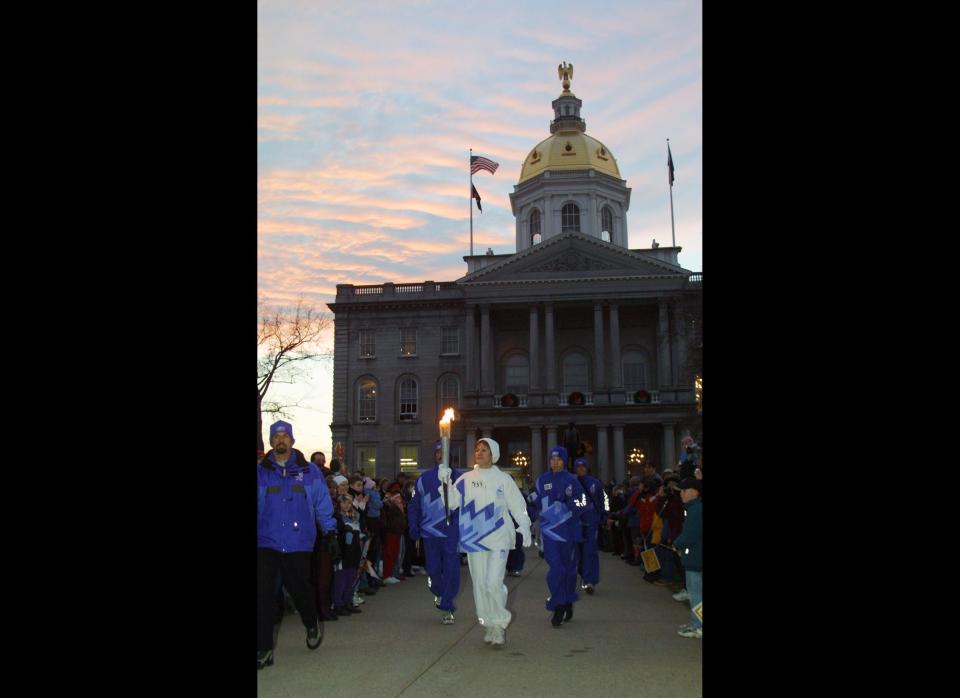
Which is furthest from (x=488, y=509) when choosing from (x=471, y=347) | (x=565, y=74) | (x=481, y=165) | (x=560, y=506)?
(x=565, y=74)

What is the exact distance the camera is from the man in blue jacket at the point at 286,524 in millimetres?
8328

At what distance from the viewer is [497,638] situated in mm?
9375

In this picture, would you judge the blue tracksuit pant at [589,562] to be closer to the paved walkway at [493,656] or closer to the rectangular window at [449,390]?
the paved walkway at [493,656]

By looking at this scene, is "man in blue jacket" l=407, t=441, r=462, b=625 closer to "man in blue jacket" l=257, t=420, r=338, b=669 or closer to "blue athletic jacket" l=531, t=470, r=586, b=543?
"blue athletic jacket" l=531, t=470, r=586, b=543

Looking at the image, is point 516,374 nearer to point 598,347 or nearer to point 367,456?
point 598,347

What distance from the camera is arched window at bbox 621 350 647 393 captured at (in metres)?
59.4

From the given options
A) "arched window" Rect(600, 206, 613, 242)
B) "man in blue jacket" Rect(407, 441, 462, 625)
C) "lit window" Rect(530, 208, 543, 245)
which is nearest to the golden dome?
"lit window" Rect(530, 208, 543, 245)

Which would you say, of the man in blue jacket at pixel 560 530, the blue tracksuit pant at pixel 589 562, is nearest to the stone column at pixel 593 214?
the blue tracksuit pant at pixel 589 562

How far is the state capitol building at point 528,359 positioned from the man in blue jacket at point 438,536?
135 ft

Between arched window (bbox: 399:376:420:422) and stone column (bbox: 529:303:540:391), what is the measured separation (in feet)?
27.0

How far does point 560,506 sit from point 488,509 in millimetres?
1548
